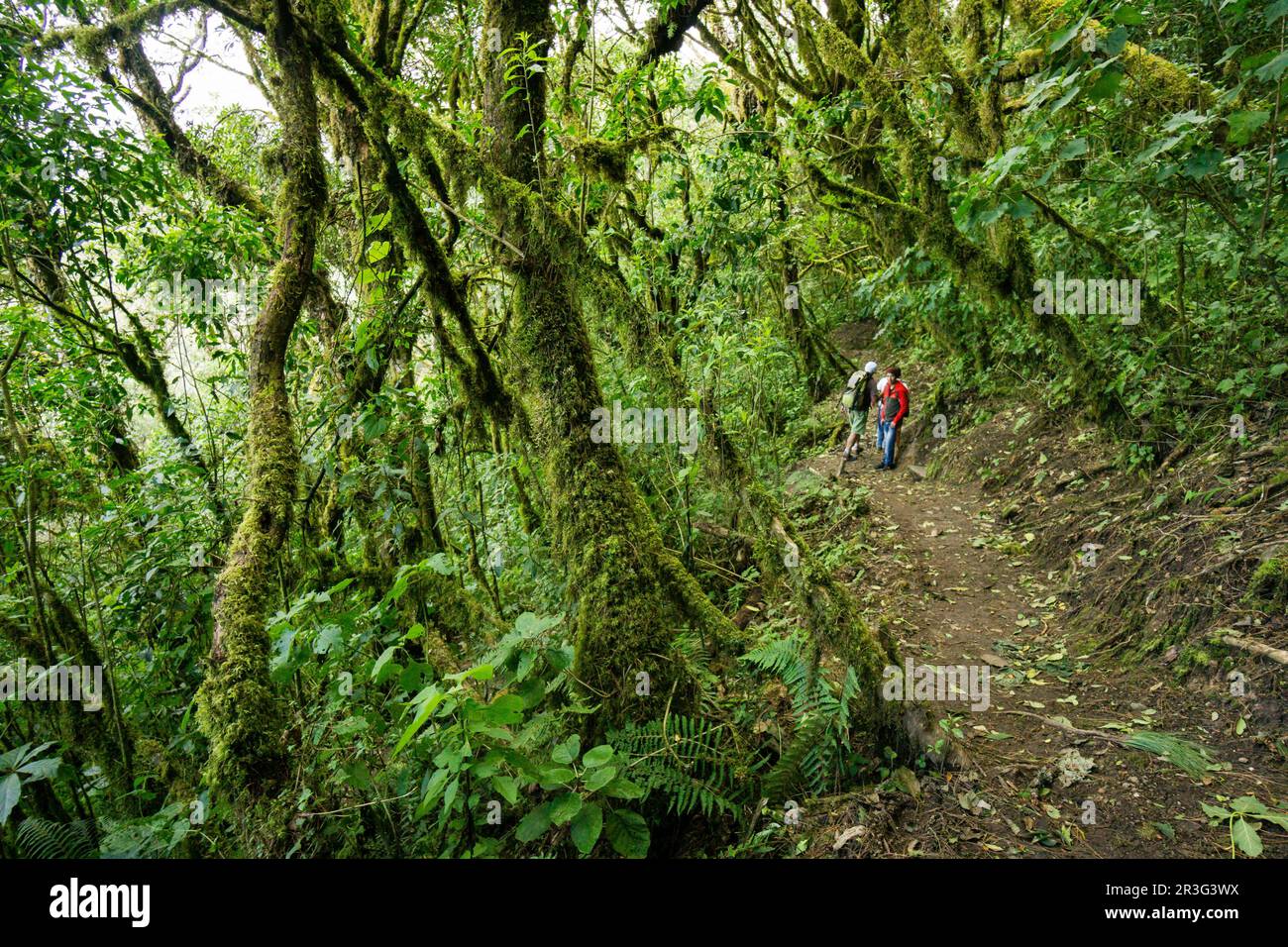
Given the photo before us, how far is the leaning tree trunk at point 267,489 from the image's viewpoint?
221 cm

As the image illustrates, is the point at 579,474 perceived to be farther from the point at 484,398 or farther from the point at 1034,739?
the point at 1034,739

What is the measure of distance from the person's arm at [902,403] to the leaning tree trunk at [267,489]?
30.7 feet

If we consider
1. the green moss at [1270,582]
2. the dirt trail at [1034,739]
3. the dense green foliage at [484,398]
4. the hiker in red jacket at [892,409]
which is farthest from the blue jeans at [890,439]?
the green moss at [1270,582]

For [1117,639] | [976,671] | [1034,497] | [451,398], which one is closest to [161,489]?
[451,398]

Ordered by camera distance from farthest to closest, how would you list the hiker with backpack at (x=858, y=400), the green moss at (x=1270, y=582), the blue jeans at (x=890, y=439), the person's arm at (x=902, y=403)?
the hiker with backpack at (x=858, y=400), the blue jeans at (x=890, y=439), the person's arm at (x=902, y=403), the green moss at (x=1270, y=582)

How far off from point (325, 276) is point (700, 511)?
496 cm

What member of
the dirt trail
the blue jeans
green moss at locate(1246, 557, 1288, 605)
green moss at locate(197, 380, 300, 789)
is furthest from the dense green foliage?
the blue jeans

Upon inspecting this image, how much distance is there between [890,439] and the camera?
420 inches

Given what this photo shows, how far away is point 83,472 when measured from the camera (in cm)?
579

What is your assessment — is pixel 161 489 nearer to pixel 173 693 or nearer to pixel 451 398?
pixel 173 693

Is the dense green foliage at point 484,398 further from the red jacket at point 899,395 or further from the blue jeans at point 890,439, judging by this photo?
the blue jeans at point 890,439

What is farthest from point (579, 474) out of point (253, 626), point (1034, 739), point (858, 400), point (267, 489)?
point (858, 400)

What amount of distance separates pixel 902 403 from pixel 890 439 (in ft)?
2.16

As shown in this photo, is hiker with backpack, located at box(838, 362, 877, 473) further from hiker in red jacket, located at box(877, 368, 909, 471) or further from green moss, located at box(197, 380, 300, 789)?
green moss, located at box(197, 380, 300, 789)
